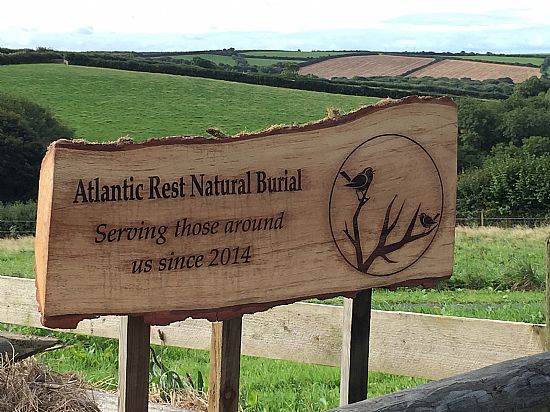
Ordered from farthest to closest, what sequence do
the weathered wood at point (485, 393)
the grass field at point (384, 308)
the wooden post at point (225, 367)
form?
the grass field at point (384, 308), the wooden post at point (225, 367), the weathered wood at point (485, 393)

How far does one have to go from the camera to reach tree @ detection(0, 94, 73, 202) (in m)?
39.1

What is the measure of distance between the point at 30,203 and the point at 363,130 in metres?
33.1

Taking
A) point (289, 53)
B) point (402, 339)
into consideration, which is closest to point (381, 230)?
point (402, 339)

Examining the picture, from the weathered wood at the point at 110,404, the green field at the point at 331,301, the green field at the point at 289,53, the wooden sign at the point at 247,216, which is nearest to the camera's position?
the wooden sign at the point at 247,216

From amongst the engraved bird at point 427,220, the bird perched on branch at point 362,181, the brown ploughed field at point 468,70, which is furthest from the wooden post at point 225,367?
the brown ploughed field at point 468,70

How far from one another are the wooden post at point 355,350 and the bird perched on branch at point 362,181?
17.7 inches

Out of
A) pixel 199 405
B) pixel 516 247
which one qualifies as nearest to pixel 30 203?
pixel 516 247

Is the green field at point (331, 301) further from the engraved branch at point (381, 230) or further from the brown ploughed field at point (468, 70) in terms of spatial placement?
the brown ploughed field at point (468, 70)

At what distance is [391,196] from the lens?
3057 millimetres

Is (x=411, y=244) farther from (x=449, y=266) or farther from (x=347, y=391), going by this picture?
(x=347, y=391)

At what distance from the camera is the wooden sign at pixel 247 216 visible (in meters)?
2.43

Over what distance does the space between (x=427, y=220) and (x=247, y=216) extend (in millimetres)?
816

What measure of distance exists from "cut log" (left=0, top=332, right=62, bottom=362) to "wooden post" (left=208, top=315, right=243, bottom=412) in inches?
31.1

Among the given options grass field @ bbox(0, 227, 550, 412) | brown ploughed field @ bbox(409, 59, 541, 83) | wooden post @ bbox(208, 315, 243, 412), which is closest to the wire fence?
grass field @ bbox(0, 227, 550, 412)
